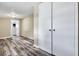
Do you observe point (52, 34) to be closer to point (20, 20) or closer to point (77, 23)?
point (77, 23)

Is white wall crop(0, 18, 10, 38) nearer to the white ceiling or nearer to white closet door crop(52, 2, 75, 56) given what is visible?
the white ceiling

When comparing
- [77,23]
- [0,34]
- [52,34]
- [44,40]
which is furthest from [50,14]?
[0,34]

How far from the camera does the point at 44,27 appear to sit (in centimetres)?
374

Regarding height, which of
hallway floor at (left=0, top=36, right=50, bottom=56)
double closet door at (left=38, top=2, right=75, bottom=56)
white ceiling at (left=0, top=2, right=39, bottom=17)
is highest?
white ceiling at (left=0, top=2, right=39, bottom=17)

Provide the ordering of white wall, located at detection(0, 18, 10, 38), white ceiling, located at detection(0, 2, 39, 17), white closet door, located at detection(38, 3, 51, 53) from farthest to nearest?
white wall, located at detection(0, 18, 10, 38), white ceiling, located at detection(0, 2, 39, 17), white closet door, located at detection(38, 3, 51, 53)

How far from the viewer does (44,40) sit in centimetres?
374

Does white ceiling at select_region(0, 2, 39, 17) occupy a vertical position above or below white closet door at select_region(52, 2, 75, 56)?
above

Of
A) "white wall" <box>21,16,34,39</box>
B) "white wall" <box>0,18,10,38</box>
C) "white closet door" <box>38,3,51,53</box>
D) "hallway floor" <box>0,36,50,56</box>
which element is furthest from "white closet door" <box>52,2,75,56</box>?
"white wall" <box>0,18,10,38</box>

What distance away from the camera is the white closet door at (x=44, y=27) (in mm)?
3459

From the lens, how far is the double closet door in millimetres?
2412

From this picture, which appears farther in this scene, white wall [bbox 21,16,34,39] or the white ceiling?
white wall [bbox 21,16,34,39]

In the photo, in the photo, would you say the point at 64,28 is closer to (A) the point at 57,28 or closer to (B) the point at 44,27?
(A) the point at 57,28

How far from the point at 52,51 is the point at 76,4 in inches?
63.4

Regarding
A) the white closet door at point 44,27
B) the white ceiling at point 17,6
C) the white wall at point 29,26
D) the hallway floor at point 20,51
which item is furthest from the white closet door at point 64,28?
the white wall at point 29,26
